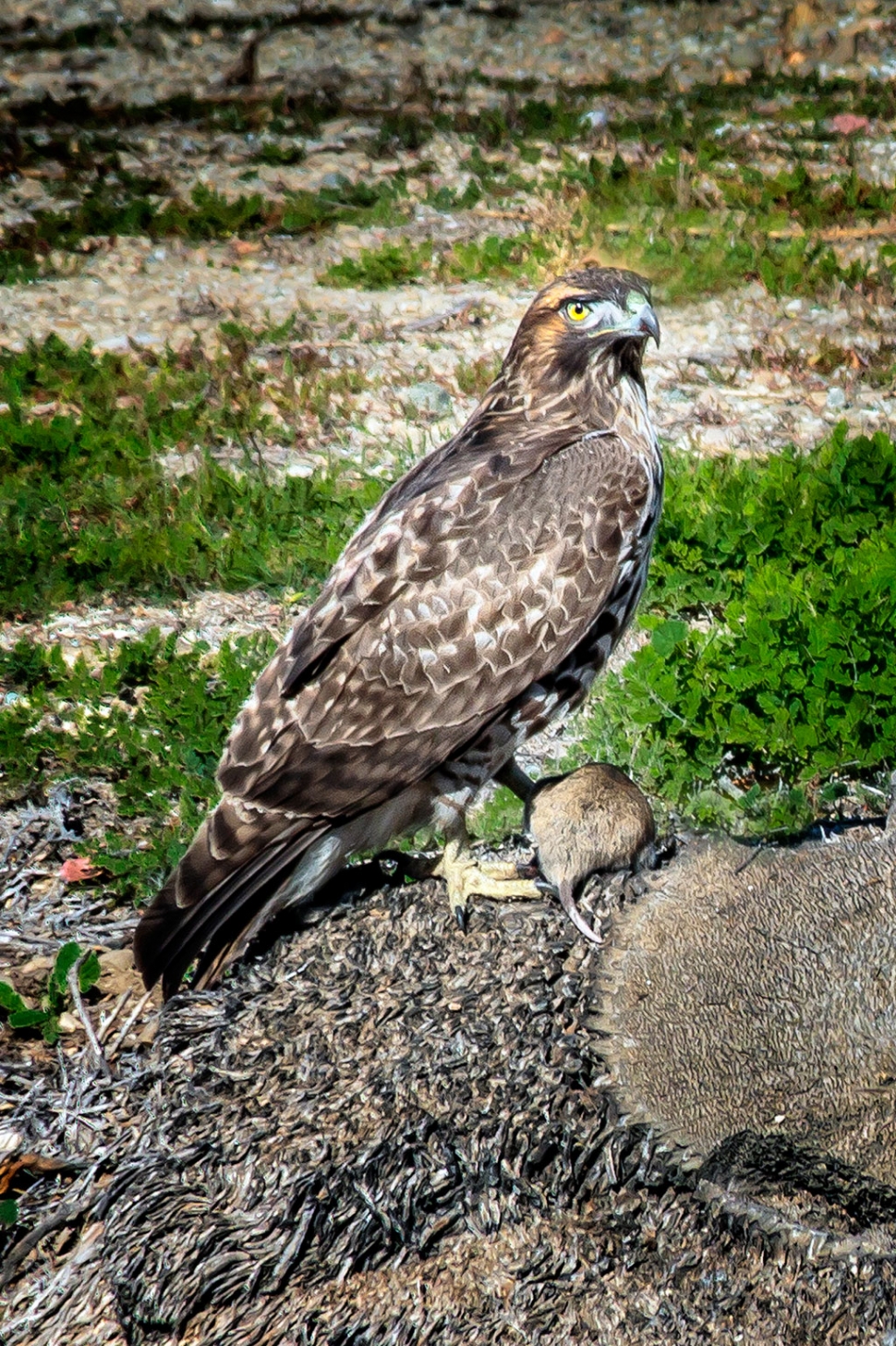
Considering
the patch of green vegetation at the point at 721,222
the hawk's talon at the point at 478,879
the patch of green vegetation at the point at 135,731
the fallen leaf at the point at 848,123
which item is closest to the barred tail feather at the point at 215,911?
the hawk's talon at the point at 478,879

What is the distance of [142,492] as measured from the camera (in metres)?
6.85

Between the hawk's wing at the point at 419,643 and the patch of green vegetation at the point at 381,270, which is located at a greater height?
the hawk's wing at the point at 419,643

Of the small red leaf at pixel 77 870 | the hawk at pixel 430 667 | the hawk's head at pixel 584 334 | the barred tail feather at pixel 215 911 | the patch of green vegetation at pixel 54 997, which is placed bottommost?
the small red leaf at pixel 77 870

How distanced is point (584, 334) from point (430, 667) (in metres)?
1.05

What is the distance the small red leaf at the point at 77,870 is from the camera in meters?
4.61

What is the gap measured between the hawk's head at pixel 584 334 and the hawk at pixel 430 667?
0.04 m

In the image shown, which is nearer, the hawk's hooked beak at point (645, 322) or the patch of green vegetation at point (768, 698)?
the hawk's hooked beak at point (645, 322)

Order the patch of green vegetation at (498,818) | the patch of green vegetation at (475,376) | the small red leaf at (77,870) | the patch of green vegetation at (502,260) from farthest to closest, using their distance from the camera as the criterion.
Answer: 1. the patch of green vegetation at (502,260)
2. the patch of green vegetation at (475,376)
3. the patch of green vegetation at (498,818)
4. the small red leaf at (77,870)

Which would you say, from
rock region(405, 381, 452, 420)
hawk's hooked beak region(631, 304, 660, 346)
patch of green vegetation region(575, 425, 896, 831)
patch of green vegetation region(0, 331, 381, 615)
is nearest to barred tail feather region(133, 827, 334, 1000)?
patch of green vegetation region(575, 425, 896, 831)

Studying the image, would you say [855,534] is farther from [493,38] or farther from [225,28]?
[225,28]

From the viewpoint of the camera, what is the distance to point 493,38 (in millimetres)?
13859

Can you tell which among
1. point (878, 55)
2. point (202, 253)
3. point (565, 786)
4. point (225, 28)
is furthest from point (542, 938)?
point (225, 28)

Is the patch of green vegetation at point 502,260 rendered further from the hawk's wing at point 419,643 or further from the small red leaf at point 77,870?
the small red leaf at point 77,870

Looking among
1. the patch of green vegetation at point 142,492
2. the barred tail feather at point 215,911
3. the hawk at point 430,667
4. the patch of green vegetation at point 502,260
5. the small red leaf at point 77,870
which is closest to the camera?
the barred tail feather at point 215,911
